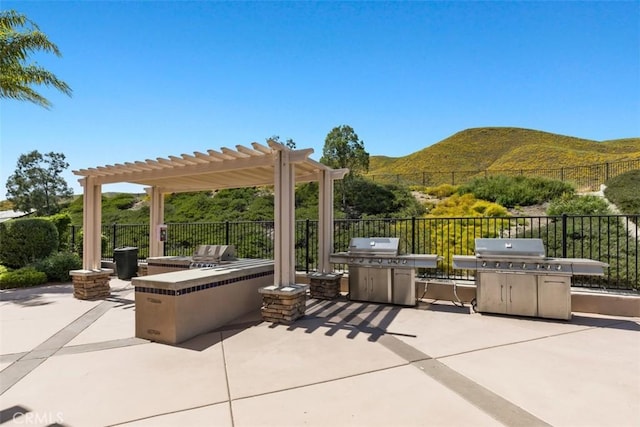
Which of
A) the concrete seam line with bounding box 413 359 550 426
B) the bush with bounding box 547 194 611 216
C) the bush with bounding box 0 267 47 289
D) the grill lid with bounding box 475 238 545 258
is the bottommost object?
the bush with bounding box 0 267 47 289

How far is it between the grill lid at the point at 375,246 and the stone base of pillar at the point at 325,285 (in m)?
0.68

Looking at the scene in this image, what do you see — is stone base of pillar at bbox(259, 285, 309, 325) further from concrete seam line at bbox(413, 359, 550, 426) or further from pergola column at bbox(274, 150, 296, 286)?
concrete seam line at bbox(413, 359, 550, 426)

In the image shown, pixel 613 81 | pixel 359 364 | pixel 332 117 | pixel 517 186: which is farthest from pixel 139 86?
pixel 517 186

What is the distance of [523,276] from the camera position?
507cm

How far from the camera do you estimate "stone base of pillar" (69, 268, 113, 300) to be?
261 inches

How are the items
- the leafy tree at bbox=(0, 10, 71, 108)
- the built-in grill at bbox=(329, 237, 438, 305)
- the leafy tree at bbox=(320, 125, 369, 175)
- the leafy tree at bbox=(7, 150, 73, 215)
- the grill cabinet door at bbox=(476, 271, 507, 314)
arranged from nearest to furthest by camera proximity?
the grill cabinet door at bbox=(476, 271, 507, 314) → the built-in grill at bbox=(329, 237, 438, 305) → the leafy tree at bbox=(0, 10, 71, 108) → the leafy tree at bbox=(320, 125, 369, 175) → the leafy tree at bbox=(7, 150, 73, 215)

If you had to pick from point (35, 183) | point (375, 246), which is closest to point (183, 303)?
point (375, 246)

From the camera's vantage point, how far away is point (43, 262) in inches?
345

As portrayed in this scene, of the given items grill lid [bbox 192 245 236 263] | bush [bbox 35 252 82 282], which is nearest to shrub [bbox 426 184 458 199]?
grill lid [bbox 192 245 236 263]

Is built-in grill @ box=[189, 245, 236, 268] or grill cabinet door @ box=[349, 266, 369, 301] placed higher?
built-in grill @ box=[189, 245, 236, 268]

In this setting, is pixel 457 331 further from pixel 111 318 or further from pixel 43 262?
pixel 43 262

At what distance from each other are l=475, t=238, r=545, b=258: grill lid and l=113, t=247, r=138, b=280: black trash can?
8.93 m

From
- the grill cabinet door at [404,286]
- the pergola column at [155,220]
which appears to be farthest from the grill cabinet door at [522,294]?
the pergola column at [155,220]

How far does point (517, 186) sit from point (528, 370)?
13.8 metres
